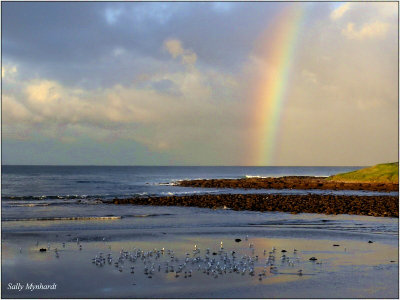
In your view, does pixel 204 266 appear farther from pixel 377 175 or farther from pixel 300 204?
pixel 377 175

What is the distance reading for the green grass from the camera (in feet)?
267

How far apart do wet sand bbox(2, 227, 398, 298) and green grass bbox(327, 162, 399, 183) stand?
6003 cm

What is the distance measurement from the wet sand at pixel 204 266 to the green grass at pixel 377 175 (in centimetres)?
6003

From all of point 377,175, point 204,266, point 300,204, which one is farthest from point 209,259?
point 377,175

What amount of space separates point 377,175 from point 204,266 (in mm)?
75160

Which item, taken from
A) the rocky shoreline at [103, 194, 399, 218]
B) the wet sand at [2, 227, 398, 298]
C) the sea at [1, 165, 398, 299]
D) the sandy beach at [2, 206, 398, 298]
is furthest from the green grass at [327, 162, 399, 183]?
the wet sand at [2, 227, 398, 298]

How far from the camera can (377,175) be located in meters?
85.7

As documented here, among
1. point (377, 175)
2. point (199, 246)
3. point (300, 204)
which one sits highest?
point (377, 175)

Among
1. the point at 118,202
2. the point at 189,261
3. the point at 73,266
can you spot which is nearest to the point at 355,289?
the point at 189,261

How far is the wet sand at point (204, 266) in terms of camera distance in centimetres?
1492

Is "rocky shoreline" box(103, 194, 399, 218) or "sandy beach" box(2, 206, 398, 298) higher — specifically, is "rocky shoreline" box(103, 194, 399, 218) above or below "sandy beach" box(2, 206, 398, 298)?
above

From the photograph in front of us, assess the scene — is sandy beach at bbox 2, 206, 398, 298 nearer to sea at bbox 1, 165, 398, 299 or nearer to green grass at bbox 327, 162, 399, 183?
sea at bbox 1, 165, 398, 299

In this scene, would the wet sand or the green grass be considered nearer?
the wet sand

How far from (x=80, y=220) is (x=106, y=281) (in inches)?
772
